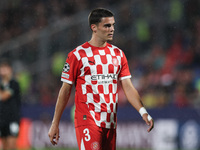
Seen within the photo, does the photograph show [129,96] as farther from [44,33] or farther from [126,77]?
[44,33]

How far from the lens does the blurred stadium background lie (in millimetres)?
10751

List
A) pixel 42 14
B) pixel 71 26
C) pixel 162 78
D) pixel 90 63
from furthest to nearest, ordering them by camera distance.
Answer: pixel 42 14, pixel 71 26, pixel 162 78, pixel 90 63

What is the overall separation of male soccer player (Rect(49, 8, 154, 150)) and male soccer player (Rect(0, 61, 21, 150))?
3489 millimetres

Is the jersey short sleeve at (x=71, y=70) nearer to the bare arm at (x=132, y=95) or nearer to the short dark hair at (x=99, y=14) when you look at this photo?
the short dark hair at (x=99, y=14)

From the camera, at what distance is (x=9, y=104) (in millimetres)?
8305

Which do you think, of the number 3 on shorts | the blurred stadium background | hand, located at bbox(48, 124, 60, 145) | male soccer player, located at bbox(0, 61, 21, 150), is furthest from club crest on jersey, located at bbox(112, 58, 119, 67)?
the blurred stadium background

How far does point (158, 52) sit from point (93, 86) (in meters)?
8.13

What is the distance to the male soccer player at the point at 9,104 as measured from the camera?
27.2 feet

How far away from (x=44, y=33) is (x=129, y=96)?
28.9 ft

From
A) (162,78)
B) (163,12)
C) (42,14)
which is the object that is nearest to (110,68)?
(162,78)

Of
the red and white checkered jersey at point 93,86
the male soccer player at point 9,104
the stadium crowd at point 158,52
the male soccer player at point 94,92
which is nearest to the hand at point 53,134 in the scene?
the male soccer player at point 94,92

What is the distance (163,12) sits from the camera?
1345 cm

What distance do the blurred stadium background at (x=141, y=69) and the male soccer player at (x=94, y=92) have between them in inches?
225

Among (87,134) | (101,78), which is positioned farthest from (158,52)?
(87,134)
